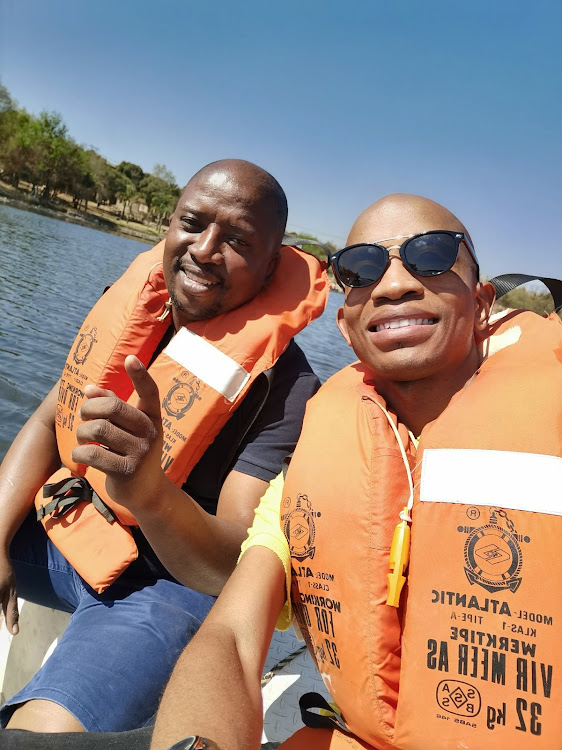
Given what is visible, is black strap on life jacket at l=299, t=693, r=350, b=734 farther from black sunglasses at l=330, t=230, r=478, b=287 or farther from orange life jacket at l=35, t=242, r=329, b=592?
black sunglasses at l=330, t=230, r=478, b=287

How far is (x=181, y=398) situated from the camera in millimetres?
2238

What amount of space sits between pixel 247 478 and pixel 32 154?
5649 cm

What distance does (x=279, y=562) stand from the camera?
5.36ft

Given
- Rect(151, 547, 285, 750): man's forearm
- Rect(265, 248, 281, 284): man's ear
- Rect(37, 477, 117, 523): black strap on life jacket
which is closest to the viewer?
Rect(151, 547, 285, 750): man's forearm

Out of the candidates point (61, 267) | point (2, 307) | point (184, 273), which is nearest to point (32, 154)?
point (61, 267)

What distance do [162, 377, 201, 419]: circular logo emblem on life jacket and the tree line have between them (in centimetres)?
5222

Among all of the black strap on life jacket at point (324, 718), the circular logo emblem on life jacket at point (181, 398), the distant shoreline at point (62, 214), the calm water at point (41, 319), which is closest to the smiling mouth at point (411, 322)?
the circular logo emblem on life jacket at point (181, 398)

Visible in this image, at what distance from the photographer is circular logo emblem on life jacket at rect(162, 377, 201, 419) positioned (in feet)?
7.19

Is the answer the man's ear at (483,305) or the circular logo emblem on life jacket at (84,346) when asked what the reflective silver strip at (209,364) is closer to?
the circular logo emblem on life jacket at (84,346)

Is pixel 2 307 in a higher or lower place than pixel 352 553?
lower

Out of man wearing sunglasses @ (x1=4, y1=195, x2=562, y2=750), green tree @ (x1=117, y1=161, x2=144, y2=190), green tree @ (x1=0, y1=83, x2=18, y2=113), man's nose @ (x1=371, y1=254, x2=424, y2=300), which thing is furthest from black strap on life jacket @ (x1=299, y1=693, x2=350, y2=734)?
green tree @ (x1=117, y1=161, x2=144, y2=190)

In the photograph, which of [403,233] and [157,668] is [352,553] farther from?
[403,233]

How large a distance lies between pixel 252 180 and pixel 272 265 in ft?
1.37

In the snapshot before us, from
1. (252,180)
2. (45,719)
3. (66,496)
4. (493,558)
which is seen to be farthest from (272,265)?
(45,719)
